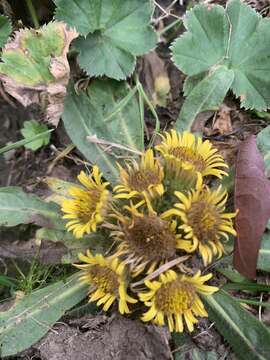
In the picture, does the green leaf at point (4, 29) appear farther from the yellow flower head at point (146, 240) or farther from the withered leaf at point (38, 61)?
the yellow flower head at point (146, 240)

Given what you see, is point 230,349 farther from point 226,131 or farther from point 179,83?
point 179,83

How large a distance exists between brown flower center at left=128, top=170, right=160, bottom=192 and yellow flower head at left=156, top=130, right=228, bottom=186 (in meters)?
0.08

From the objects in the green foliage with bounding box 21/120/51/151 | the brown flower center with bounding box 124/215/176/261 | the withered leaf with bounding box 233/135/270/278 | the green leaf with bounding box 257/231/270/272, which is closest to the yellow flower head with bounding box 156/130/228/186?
the withered leaf with bounding box 233/135/270/278

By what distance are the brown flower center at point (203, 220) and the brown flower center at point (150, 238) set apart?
0.09 meters

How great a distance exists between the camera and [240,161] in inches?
78.5

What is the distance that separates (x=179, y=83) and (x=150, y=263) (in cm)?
106

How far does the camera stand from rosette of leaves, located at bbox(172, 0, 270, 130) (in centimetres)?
226

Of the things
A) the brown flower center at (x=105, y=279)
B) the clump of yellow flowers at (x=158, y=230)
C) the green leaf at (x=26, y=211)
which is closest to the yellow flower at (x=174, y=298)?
the clump of yellow flowers at (x=158, y=230)

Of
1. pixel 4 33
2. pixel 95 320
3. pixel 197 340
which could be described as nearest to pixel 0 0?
pixel 4 33

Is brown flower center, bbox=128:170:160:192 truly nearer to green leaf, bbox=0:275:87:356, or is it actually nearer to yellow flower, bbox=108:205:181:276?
yellow flower, bbox=108:205:181:276

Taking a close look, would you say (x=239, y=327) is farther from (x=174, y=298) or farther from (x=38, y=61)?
(x=38, y=61)

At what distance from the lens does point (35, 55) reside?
219cm

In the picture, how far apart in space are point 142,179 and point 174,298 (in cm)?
43

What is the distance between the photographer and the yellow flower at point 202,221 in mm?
1741
